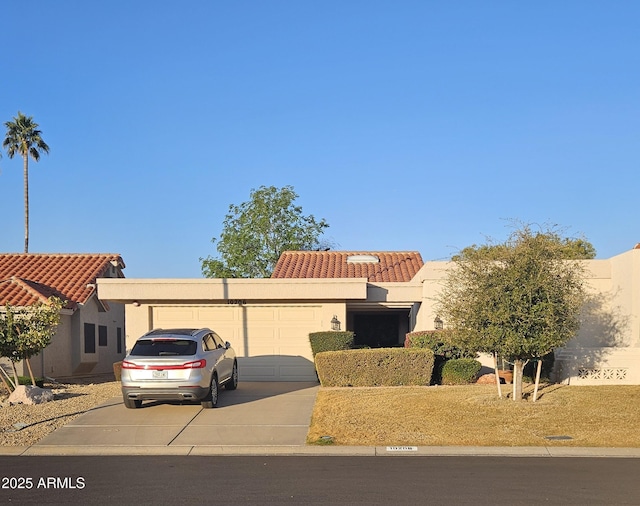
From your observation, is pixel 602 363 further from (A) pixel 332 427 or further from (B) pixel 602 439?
(A) pixel 332 427

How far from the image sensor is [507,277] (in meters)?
14.5

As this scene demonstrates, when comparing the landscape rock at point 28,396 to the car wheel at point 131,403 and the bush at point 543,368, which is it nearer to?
the car wheel at point 131,403

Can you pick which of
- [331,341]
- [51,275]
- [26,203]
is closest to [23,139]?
[26,203]

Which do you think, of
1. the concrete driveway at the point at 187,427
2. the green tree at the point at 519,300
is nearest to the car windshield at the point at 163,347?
the concrete driveway at the point at 187,427

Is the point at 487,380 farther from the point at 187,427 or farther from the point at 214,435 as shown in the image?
the point at 187,427

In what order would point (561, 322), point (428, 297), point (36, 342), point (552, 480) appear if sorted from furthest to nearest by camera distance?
point (428, 297) → point (36, 342) → point (561, 322) → point (552, 480)

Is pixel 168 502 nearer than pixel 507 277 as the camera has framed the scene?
Yes

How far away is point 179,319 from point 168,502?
13.3 meters

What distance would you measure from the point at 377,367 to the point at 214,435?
5802mm

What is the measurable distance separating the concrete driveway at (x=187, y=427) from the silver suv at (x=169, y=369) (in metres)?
0.47

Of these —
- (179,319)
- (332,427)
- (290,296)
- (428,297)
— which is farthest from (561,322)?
(179,319)

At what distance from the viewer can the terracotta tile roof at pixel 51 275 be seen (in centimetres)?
2453

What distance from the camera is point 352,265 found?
2802 centimetres

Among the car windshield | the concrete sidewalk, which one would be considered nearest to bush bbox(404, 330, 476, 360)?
the concrete sidewalk
